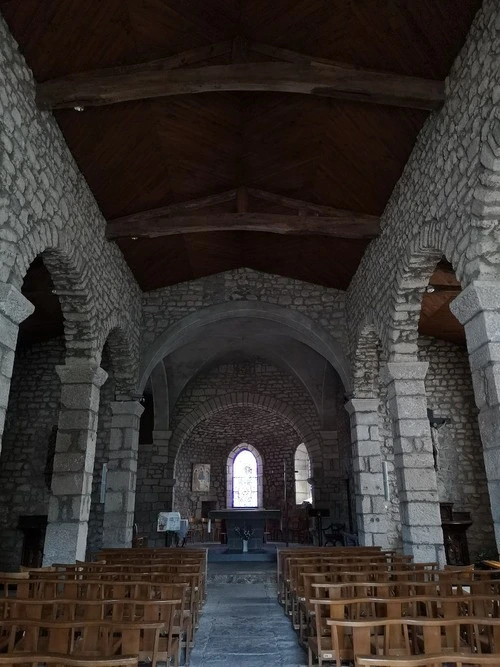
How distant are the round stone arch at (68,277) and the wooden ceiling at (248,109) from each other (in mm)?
1163

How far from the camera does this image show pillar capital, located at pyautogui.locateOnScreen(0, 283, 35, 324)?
4.12 metres

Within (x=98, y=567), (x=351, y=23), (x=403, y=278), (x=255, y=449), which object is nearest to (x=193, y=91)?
(x=351, y=23)

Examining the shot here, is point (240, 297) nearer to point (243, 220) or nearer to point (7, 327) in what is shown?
point (243, 220)

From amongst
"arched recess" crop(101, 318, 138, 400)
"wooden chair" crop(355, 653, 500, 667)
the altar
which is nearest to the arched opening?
"arched recess" crop(101, 318, 138, 400)

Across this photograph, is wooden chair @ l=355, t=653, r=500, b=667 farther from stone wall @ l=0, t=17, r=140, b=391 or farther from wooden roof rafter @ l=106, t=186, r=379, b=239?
wooden roof rafter @ l=106, t=186, r=379, b=239

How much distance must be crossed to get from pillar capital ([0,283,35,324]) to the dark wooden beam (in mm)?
1891

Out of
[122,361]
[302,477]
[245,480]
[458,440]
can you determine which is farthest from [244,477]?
[122,361]

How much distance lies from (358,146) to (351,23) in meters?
1.54

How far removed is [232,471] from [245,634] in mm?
11715

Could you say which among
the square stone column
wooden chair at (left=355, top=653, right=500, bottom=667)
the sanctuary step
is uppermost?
the square stone column

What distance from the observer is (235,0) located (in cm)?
456

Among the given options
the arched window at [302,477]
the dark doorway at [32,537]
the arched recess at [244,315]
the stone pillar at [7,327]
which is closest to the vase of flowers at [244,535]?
the dark doorway at [32,537]

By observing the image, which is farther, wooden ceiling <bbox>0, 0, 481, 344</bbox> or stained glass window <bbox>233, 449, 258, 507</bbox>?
stained glass window <bbox>233, 449, 258, 507</bbox>

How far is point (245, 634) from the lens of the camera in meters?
4.76
